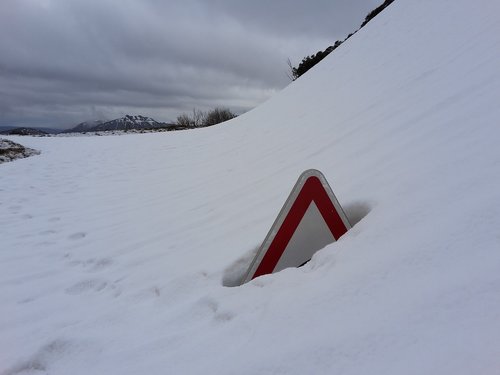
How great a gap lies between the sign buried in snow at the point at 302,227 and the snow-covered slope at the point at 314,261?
0.09m

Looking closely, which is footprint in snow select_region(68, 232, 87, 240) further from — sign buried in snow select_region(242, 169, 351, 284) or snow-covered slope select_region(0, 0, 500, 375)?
sign buried in snow select_region(242, 169, 351, 284)

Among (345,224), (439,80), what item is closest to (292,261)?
(345,224)

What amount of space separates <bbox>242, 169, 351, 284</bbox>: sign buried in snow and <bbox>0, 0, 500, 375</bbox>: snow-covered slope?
91 mm

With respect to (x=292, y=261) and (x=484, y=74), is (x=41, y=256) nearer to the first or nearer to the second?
(x=292, y=261)

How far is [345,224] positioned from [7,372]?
1.92 m

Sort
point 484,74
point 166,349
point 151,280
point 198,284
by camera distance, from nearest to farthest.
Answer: point 166,349
point 198,284
point 151,280
point 484,74

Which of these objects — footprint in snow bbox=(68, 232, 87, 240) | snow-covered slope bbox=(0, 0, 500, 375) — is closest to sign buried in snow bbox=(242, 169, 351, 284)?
snow-covered slope bbox=(0, 0, 500, 375)

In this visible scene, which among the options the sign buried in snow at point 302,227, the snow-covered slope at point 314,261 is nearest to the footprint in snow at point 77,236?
the snow-covered slope at point 314,261

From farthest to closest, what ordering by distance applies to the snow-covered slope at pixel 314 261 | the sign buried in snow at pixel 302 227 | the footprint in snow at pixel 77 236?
the footprint in snow at pixel 77 236 → the sign buried in snow at pixel 302 227 → the snow-covered slope at pixel 314 261

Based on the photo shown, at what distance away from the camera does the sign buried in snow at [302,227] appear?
1.83 meters

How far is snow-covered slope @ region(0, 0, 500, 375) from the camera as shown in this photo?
4.00 feet

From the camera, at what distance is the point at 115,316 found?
2.00m

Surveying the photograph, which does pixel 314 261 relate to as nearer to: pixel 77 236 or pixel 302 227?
pixel 302 227

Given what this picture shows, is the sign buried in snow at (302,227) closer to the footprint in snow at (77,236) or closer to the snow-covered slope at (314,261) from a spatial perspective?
the snow-covered slope at (314,261)
